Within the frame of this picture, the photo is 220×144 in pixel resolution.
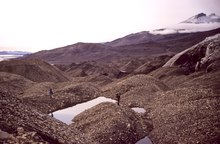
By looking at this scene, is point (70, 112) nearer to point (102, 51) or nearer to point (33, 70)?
point (33, 70)

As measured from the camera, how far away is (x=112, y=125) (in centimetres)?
1555

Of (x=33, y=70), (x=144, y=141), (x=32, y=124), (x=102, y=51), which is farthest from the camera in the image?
(x=102, y=51)

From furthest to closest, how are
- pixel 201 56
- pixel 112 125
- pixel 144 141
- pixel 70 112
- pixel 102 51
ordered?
pixel 102 51 → pixel 201 56 → pixel 70 112 → pixel 112 125 → pixel 144 141

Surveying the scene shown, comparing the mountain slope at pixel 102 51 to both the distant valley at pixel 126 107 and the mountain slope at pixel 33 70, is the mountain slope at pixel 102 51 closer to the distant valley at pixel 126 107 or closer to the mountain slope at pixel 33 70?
the mountain slope at pixel 33 70

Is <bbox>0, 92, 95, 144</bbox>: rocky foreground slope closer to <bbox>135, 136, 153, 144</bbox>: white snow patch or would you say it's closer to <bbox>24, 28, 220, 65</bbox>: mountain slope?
<bbox>135, 136, 153, 144</bbox>: white snow patch

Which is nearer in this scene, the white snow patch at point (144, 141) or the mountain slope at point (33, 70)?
the white snow patch at point (144, 141)

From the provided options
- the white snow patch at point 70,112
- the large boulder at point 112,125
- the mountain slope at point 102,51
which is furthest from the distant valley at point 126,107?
the mountain slope at point 102,51

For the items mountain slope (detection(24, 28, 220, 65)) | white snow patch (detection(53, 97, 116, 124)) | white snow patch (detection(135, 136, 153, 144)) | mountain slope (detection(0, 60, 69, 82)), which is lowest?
mountain slope (detection(24, 28, 220, 65))

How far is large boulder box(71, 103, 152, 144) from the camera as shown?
49.0 feet

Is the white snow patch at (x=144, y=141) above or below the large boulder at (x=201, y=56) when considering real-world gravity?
below

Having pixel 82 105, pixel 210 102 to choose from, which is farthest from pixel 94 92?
pixel 210 102

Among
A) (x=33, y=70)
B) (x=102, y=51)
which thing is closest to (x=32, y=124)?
(x=33, y=70)

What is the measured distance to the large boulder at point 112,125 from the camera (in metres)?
14.9

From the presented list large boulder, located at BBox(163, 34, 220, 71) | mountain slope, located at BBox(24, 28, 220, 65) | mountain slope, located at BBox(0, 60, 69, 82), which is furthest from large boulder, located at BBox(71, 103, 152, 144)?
mountain slope, located at BBox(24, 28, 220, 65)
